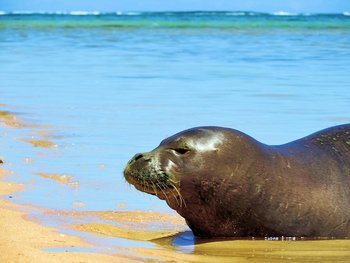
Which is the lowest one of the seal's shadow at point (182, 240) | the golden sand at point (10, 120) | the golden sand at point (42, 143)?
the seal's shadow at point (182, 240)

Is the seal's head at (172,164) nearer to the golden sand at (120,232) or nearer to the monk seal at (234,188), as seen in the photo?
the monk seal at (234,188)

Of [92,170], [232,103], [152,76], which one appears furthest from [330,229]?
[152,76]

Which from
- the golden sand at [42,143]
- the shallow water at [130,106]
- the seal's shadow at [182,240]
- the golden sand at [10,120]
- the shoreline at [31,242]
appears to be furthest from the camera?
the golden sand at [10,120]

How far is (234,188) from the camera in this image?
19.3 feet

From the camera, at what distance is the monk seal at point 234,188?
5.82m

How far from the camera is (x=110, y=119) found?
11.0 m

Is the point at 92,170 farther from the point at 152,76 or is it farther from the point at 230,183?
the point at 152,76

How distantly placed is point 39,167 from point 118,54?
16952 millimetres

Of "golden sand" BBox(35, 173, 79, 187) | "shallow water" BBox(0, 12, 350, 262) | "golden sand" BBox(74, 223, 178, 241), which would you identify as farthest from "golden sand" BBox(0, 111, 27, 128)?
"golden sand" BBox(74, 223, 178, 241)

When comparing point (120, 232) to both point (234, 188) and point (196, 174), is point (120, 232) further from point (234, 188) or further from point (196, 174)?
point (234, 188)

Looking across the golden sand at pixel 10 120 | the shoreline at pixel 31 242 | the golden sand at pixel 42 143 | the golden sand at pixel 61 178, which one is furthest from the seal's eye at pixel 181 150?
the golden sand at pixel 10 120

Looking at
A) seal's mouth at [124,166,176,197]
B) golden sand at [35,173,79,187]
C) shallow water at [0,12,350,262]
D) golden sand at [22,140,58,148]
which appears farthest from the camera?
golden sand at [22,140,58,148]

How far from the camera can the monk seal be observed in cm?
582

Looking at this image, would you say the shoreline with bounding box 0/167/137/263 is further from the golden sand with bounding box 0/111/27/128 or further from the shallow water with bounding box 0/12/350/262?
the golden sand with bounding box 0/111/27/128
